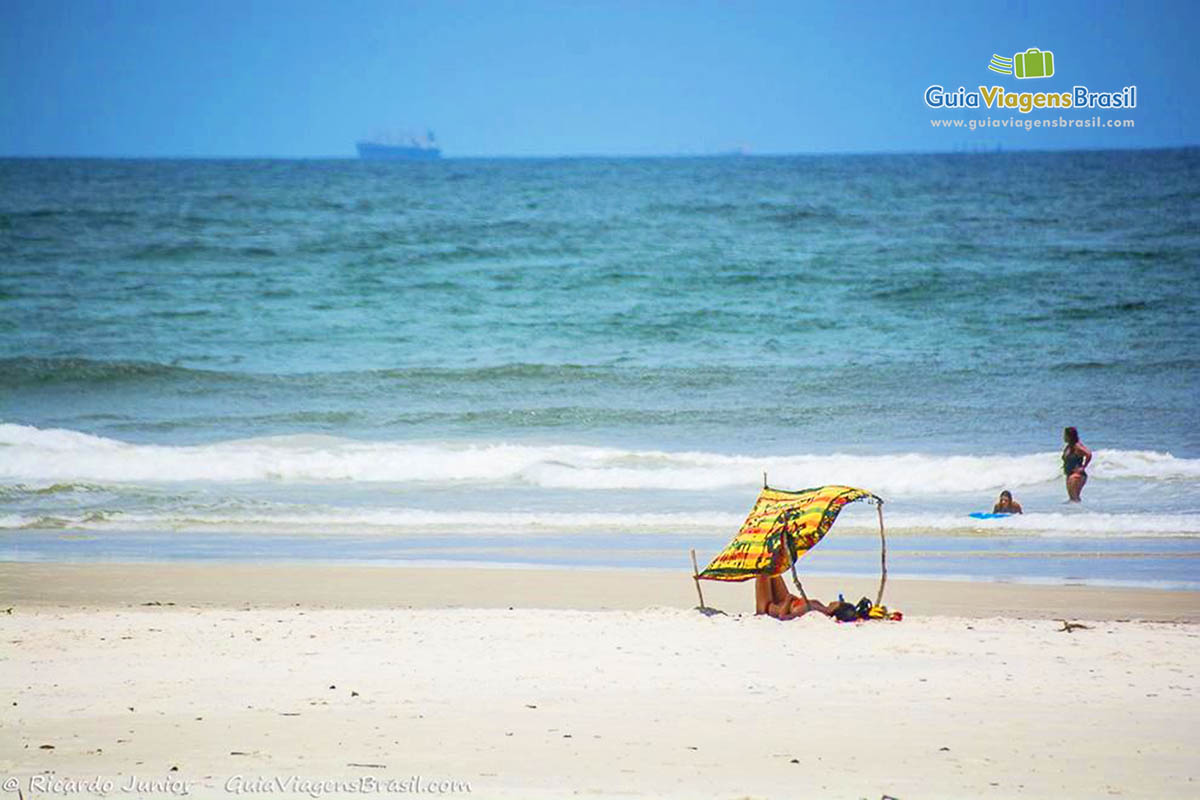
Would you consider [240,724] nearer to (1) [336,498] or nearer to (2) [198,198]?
(1) [336,498]

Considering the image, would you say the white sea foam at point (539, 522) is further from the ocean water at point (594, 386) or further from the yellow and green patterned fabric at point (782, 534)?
the yellow and green patterned fabric at point (782, 534)

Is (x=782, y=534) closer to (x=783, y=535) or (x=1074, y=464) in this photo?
(x=783, y=535)

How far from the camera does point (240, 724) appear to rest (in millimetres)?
5859

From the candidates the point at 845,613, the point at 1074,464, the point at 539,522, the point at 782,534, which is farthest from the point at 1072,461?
the point at 782,534

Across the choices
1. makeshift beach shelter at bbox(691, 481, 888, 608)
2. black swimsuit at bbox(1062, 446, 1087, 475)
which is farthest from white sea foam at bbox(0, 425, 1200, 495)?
makeshift beach shelter at bbox(691, 481, 888, 608)

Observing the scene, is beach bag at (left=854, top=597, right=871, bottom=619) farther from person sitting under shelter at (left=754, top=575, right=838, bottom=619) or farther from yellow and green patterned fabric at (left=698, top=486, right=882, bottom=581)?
yellow and green patterned fabric at (left=698, top=486, right=882, bottom=581)

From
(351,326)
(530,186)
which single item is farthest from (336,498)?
(530,186)

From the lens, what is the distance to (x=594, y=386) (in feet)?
65.8

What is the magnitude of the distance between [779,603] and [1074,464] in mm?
6535

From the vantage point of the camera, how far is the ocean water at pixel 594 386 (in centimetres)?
1213

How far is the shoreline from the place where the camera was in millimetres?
8945

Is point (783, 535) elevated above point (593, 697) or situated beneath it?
elevated above

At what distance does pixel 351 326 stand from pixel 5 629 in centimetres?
1723

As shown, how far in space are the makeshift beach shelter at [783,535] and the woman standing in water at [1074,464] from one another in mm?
5982
